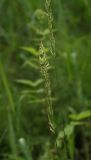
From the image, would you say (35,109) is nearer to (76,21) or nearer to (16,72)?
(16,72)

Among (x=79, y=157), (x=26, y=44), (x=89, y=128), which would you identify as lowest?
(x=79, y=157)

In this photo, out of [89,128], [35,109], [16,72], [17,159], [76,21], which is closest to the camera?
[17,159]

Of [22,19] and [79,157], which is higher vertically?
[22,19]

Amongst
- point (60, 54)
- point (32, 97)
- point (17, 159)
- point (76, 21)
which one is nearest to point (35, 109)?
point (32, 97)

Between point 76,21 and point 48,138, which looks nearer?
point 48,138

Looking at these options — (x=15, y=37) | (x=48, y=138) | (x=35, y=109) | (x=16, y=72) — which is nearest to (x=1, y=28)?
(x=15, y=37)

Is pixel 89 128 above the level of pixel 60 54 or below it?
below

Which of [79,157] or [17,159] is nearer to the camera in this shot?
[17,159]

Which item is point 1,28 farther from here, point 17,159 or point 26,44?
point 17,159

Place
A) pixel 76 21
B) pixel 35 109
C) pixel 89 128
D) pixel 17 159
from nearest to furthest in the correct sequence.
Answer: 1. pixel 17 159
2. pixel 89 128
3. pixel 35 109
4. pixel 76 21
